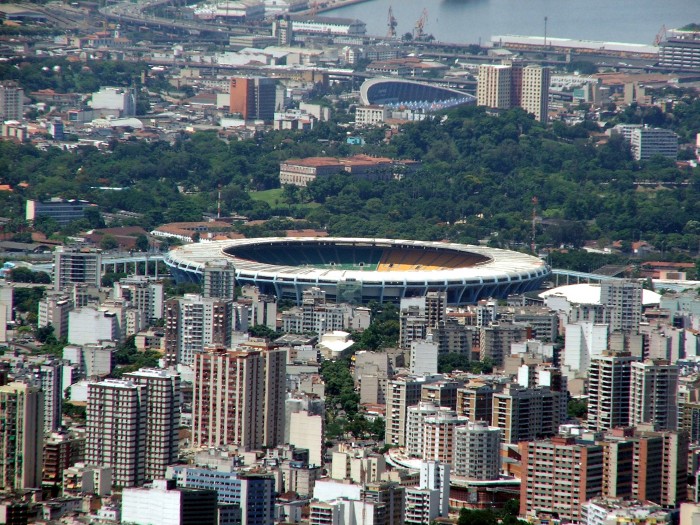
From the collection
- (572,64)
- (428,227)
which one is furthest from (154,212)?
(572,64)

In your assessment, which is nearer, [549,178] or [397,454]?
[397,454]

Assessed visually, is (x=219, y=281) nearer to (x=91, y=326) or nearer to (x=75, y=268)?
(x=75, y=268)

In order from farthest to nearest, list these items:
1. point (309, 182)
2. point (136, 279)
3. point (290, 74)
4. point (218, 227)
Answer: point (290, 74) → point (309, 182) → point (218, 227) → point (136, 279)

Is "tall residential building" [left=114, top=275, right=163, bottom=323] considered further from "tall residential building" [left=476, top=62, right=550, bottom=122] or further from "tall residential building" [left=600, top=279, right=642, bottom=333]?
"tall residential building" [left=476, top=62, right=550, bottom=122]

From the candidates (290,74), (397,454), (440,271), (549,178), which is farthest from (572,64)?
(397,454)

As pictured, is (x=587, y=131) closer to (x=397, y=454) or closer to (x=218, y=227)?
(x=218, y=227)

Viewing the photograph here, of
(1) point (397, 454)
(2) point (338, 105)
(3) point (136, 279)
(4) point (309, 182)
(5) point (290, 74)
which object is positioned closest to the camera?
(1) point (397, 454)
